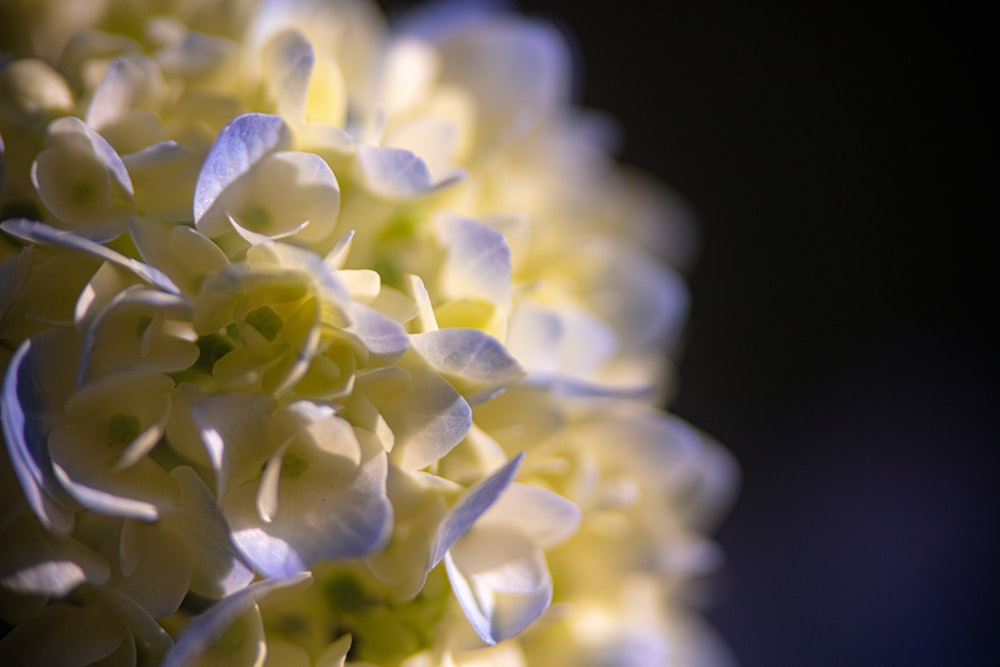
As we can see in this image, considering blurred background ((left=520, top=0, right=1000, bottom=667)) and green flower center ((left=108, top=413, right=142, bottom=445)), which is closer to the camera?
green flower center ((left=108, top=413, right=142, bottom=445))

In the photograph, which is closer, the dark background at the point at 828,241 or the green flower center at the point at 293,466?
the green flower center at the point at 293,466

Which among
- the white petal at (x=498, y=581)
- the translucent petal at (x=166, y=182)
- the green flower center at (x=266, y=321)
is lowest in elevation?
the white petal at (x=498, y=581)

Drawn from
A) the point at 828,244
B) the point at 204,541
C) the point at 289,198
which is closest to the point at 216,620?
the point at 204,541

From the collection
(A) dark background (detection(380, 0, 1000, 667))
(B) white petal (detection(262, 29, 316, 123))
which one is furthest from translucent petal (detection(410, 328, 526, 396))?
(A) dark background (detection(380, 0, 1000, 667))

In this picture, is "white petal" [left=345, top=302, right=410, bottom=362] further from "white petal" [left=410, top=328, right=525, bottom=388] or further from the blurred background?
the blurred background

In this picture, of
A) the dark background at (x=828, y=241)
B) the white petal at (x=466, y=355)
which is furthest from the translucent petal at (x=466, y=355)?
the dark background at (x=828, y=241)

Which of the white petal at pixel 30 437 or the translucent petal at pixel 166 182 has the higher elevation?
the translucent petal at pixel 166 182

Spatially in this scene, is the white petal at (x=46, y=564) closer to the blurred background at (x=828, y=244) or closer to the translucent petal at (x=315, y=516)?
the translucent petal at (x=315, y=516)

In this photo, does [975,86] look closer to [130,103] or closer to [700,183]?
[700,183]
